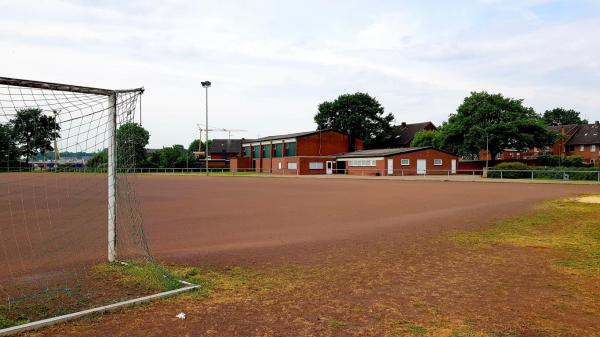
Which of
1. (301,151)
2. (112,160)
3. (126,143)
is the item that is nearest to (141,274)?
(112,160)

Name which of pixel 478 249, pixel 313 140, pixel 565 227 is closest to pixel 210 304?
pixel 478 249

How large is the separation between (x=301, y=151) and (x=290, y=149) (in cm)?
240

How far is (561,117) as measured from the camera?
4540 inches

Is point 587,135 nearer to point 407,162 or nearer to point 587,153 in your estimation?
point 587,153

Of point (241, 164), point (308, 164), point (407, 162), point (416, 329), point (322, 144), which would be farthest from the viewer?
point (241, 164)

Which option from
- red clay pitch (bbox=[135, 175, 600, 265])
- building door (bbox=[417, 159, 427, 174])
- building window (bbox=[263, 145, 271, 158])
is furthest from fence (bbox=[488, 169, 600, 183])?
building window (bbox=[263, 145, 271, 158])

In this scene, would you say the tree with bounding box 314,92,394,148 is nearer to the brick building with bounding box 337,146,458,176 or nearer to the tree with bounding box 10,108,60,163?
the brick building with bounding box 337,146,458,176

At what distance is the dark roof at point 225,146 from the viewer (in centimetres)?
10600

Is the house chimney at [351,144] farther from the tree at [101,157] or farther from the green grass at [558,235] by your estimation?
the tree at [101,157]

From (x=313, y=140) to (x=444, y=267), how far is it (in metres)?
56.7

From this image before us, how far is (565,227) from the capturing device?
458 inches

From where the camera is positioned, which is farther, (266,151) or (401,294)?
(266,151)

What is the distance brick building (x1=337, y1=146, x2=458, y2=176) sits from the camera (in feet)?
168

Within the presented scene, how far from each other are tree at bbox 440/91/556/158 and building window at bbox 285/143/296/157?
20.4 metres
